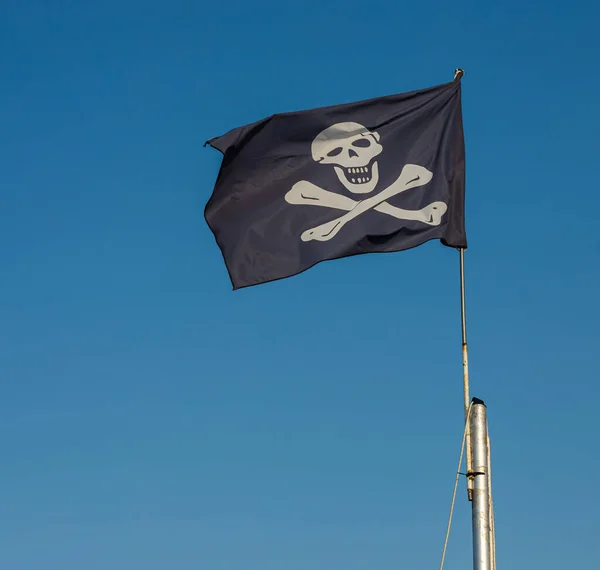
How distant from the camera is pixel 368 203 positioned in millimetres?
15234

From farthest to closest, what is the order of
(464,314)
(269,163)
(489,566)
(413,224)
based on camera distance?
(269,163)
(413,224)
(464,314)
(489,566)

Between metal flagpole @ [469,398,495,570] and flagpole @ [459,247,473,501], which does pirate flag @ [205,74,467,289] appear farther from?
metal flagpole @ [469,398,495,570]

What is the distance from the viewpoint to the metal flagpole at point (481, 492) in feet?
39.0

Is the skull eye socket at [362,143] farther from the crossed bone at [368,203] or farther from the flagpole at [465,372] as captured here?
the flagpole at [465,372]

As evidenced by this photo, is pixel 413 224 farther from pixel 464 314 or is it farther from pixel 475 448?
pixel 475 448

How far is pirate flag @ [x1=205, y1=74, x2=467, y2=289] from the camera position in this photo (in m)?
15.0

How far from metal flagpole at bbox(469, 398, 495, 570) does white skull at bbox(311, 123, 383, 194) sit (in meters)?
4.11

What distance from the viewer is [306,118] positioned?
1617 centimetres

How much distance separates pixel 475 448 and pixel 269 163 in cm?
566

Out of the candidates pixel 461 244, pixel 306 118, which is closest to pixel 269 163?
pixel 306 118

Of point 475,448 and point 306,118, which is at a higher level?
point 306,118

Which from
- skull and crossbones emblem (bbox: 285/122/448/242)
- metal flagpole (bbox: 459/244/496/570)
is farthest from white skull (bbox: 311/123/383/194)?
A: metal flagpole (bbox: 459/244/496/570)

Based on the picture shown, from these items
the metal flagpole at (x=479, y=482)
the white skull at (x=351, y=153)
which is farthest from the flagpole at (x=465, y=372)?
the white skull at (x=351, y=153)

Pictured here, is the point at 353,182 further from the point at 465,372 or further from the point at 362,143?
the point at 465,372
